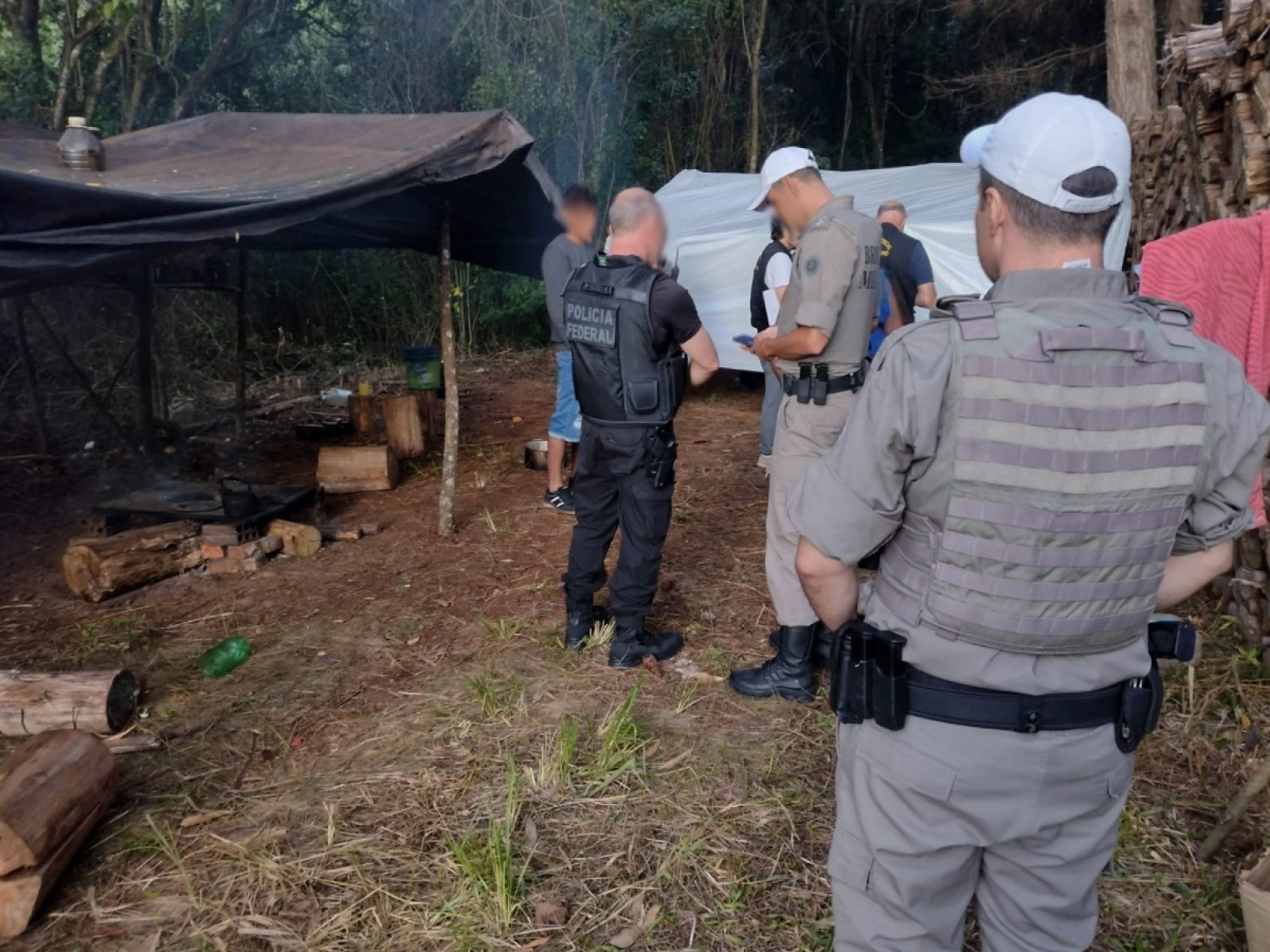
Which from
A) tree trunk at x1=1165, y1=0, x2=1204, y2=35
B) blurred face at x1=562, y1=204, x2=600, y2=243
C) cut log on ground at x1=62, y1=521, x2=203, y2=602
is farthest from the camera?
tree trunk at x1=1165, y1=0, x2=1204, y2=35

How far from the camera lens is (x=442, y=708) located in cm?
348

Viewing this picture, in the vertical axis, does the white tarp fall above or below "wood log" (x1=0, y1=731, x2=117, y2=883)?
above

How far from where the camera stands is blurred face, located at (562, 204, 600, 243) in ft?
17.9

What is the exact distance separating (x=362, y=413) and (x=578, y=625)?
4.63 metres

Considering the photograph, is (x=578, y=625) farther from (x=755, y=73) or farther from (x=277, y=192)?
(x=755, y=73)

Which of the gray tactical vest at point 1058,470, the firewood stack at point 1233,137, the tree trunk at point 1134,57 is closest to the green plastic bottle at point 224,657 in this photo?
the gray tactical vest at point 1058,470

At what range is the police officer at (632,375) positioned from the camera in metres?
3.44

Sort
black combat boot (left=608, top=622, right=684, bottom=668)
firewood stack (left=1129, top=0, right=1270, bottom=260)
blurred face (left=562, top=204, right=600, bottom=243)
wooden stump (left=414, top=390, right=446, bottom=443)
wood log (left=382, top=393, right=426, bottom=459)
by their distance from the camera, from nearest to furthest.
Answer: firewood stack (left=1129, top=0, right=1270, bottom=260)
black combat boot (left=608, top=622, right=684, bottom=668)
blurred face (left=562, top=204, right=600, bottom=243)
wood log (left=382, top=393, right=426, bottom=459)
wooden stump (left=414, top=390, right=446, bottom=443)

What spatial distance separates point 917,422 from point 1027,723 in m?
0.54

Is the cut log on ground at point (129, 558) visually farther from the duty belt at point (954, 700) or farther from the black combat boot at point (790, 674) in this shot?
the duty belt at point (954, 700)

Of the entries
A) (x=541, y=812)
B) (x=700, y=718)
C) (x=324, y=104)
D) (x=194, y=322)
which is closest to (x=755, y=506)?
(x=700, y=718)

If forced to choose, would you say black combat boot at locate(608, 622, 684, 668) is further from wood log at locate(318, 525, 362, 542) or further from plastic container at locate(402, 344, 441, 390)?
plastic container at locate(402, 344, 441, 390)

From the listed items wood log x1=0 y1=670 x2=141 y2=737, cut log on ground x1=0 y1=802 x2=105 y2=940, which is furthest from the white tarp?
cut log on ground x1=0 y1=802 x2=105 y2=940

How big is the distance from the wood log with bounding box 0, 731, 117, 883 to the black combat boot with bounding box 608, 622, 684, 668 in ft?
6.16
